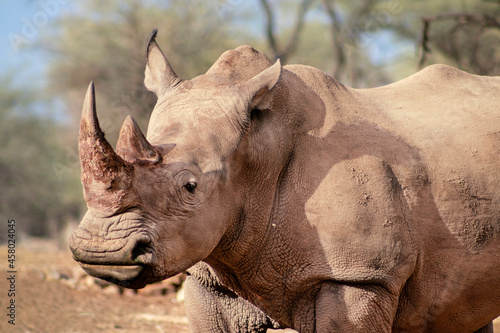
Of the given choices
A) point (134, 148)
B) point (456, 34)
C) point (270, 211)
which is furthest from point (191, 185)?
point (456, 34)

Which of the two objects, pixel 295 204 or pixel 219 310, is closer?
pixel 295 204

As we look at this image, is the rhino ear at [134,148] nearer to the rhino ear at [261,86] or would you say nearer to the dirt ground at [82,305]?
the rhino ear at [261,86]

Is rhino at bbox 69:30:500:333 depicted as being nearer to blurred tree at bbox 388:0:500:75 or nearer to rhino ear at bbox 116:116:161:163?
rhino ear at bbox 116:116:161:163

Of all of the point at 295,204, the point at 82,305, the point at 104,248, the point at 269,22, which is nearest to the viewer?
the point at 104,248

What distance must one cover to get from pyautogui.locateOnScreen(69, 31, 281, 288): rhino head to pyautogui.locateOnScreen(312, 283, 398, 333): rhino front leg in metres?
0.68

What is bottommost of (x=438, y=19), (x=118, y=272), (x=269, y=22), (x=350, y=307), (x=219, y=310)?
(x=269, y=22)

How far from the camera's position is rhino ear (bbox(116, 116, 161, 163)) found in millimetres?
3039

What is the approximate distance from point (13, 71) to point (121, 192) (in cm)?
2212

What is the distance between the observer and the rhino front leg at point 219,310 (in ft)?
13.3

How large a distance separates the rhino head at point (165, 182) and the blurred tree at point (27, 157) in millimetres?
17656

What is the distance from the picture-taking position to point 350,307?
3.52 meters

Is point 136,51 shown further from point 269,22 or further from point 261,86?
point 261,86

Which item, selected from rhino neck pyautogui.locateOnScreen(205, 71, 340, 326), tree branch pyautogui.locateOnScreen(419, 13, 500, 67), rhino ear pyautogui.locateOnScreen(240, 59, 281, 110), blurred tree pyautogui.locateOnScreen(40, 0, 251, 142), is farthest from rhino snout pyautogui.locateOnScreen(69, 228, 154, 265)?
blurred tree pyautogui.locateOnScreen(40, 0, 251, 142)

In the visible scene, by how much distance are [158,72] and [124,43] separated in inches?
595
